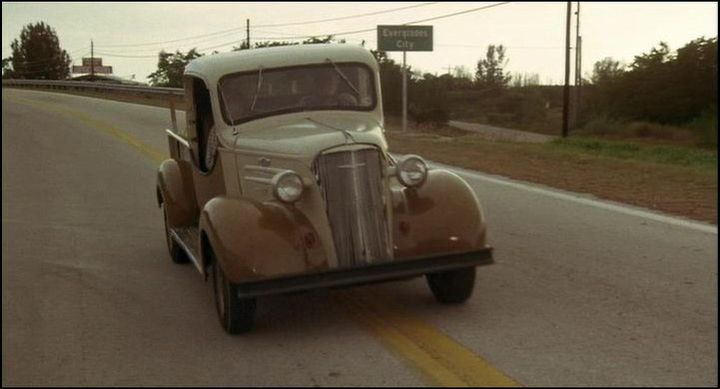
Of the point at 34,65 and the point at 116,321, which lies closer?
the point at 116,321

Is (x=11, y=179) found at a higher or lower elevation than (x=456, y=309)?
higher

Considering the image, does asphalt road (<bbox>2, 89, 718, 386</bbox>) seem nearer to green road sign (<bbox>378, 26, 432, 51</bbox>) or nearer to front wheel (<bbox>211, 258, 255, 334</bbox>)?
front wheel (<bbox>211, 258, 255, 334</bbox>)

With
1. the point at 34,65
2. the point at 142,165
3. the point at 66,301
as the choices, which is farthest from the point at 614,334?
the point at 142,165

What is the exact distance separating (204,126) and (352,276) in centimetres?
238

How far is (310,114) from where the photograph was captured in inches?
250

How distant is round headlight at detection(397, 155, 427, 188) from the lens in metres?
5.57

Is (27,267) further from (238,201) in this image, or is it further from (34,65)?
(238,201)

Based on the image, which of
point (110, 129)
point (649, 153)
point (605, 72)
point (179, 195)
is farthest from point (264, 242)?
point (605, 72)

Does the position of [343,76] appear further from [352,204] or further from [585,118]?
[585,118]

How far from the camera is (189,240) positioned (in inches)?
269

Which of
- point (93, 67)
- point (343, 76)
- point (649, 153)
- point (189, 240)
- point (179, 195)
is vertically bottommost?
point (649, 153)

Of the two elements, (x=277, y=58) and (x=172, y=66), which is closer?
(x=277, y=58)

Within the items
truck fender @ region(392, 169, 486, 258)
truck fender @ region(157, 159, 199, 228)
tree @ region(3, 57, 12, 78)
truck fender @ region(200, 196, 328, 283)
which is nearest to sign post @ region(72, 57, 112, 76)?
tree @ region(3, 57, 12, 78)

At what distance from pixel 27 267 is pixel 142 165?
7782 millimetres
